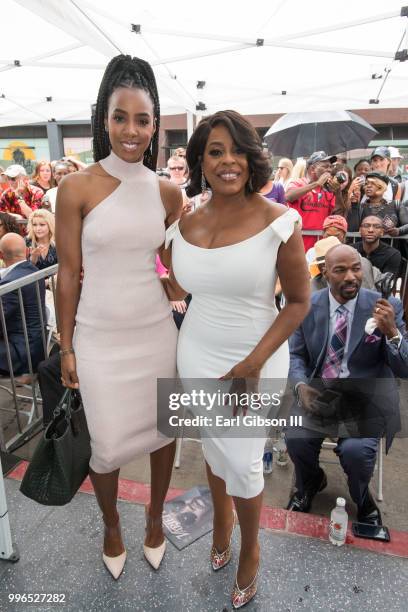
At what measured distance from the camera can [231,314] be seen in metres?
1.75

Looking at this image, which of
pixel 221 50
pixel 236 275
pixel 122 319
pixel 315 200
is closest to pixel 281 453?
pixel 122 319

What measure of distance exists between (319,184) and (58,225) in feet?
13.2

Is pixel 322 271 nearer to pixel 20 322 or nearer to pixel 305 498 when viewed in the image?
pixel 305 498

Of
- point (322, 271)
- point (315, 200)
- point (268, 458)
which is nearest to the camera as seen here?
point (268, 458)

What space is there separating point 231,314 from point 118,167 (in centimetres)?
76

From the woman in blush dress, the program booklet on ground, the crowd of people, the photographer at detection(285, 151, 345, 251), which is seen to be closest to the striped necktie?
the crowd of people

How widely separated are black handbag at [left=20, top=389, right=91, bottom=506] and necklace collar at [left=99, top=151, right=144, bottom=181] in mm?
940

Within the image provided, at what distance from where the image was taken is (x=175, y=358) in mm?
2088

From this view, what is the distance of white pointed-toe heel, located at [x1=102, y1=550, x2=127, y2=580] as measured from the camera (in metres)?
2.15

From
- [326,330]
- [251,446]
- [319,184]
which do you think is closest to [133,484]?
[251,446]

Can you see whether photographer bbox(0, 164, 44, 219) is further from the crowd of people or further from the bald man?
the crowd of people

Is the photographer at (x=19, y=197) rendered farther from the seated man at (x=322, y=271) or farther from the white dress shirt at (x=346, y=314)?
the white dress shirt at (x=346, y=314)

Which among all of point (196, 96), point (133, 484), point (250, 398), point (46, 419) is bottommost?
point (133, 484)

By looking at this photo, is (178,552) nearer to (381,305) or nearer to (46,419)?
(46,419)
